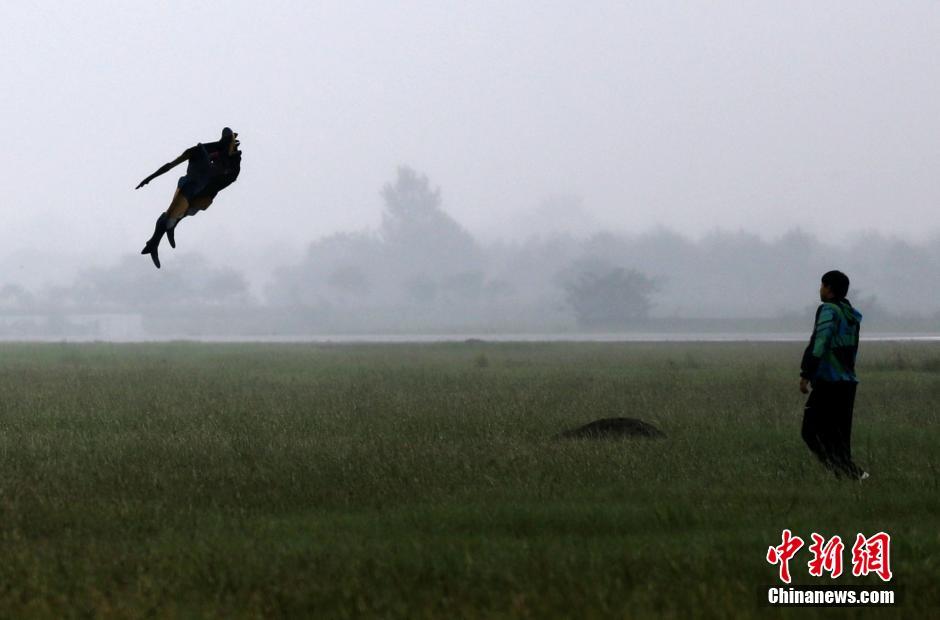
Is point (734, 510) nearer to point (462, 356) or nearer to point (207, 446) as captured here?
point (207, 446)

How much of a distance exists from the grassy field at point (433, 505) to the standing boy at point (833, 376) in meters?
0.33

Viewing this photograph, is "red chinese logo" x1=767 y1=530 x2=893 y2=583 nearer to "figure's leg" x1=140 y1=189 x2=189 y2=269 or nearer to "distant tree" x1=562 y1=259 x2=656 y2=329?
"figure's leg" x1=140 y1=189 x2=189 y2=269

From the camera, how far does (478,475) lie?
41.0ft

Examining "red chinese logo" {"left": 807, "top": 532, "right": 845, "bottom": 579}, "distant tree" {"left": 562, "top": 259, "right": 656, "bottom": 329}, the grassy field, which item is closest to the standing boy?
the grassy field

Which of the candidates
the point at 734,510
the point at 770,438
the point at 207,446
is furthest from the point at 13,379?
the point at 734,510

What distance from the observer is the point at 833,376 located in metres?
11.8

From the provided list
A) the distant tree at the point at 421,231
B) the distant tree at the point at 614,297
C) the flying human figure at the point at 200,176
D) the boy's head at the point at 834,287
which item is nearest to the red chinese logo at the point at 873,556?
the boy's head at the point at 834,287

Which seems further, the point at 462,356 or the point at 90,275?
the point at 90,275

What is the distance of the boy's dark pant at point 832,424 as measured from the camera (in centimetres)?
1196

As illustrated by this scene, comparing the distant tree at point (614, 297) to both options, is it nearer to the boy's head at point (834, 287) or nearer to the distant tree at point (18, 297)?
the distant tree at point (18, 297)

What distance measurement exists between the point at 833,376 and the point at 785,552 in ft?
12.3

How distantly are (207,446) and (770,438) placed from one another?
24.6 feet

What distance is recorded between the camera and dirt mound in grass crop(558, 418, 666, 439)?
15.9 meters

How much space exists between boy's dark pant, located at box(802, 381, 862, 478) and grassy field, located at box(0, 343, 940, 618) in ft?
0.91
